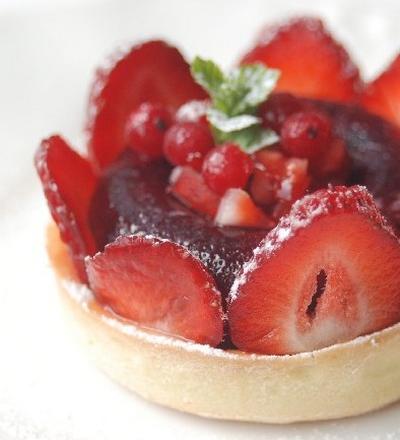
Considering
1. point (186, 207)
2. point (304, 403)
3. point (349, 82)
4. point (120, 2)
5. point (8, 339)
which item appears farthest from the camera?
point (120, 2)

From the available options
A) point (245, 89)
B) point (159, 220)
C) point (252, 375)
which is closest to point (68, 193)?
point (159, 220)

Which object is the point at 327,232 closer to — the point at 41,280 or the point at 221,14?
the point at 41,280

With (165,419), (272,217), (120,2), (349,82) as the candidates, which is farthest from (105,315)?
(120,2)

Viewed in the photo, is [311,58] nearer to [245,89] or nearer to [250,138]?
[245,89]

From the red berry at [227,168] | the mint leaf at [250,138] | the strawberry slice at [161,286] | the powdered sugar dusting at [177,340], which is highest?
the mint leaf at [250,138]

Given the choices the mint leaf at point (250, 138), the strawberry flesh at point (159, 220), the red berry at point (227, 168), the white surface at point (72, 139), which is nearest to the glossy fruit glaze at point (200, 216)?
the strawberry flesh at point (159, 220)

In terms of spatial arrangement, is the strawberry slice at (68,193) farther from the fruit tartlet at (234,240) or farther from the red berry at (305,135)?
the red berry at (305,135)

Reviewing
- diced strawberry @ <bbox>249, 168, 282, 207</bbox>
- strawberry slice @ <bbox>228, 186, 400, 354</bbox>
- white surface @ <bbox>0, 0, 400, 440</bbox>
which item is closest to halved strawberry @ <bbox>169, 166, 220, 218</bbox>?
diced strawberry @ <bbox>249, 168, 282, 207</bbox>
